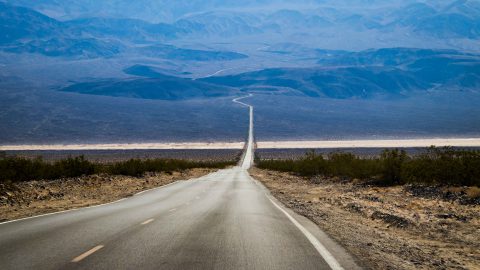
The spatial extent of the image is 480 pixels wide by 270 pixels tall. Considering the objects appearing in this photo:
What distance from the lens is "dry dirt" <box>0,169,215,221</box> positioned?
18377mm

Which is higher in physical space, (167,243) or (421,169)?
(421,169)

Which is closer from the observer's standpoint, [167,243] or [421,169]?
[167,243]

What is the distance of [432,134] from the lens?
194 m

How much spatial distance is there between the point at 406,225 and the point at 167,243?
691 centimetres

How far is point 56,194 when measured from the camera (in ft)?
79.3

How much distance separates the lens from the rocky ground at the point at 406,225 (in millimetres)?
9664

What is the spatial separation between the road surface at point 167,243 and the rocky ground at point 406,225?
63 cm

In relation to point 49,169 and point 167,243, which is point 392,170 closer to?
point 167,243

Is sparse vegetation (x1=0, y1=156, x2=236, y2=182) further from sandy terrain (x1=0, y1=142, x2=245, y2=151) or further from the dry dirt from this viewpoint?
sandy terrain (x1=0, y1=142, x2=245, y2=151)

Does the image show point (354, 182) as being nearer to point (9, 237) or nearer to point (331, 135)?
point (9, 237)

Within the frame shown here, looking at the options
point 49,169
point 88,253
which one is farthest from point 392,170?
Result: point 88,253

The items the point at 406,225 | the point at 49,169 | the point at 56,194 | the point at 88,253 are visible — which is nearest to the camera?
the point at 88,253

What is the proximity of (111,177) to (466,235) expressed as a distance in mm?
27462

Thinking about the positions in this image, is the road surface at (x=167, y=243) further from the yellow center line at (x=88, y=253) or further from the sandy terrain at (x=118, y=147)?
the sandy terrain at (x=118, y=147)
